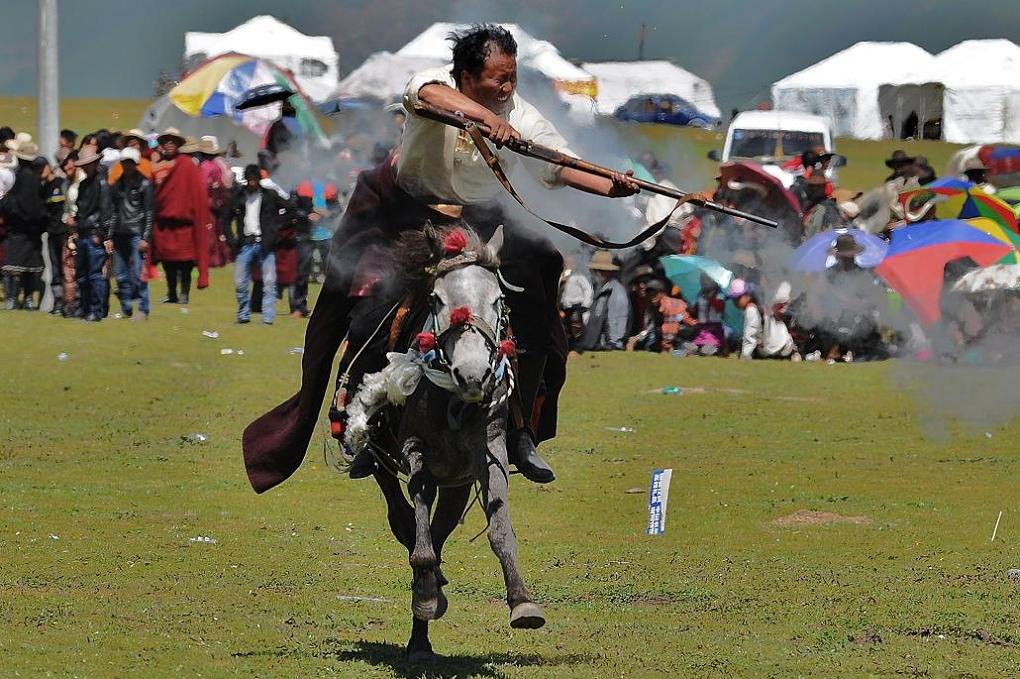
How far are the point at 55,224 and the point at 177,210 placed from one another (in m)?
1.68

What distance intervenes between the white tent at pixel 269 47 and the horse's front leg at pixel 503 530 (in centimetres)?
787

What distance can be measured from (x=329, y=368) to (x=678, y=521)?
384 centimetres

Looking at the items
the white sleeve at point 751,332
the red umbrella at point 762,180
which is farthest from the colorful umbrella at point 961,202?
the white sleeve at point 751,332

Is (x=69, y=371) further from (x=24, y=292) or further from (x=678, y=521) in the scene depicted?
(x=678, y=521)

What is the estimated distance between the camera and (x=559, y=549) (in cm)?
1047

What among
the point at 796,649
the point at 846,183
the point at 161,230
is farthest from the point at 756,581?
the point at 846,183

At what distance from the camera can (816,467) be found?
45.9 feet

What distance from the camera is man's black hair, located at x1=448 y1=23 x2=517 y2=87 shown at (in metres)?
7.27

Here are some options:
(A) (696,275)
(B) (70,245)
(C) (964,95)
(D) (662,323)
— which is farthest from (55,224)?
(C) (964,95)

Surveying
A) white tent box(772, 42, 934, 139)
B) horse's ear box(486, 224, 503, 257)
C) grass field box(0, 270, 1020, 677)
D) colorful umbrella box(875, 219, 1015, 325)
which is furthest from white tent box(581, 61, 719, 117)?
colorful umbrella box(875, 219, 1015, 325)

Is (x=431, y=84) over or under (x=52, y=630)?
over

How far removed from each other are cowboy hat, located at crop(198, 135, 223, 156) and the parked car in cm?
1937

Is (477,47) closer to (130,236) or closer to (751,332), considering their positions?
(751,332)

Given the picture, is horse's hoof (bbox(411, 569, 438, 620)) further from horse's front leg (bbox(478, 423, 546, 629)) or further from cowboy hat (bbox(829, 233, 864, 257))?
cowboy hat (bbox(829, 233, 864, 257))
